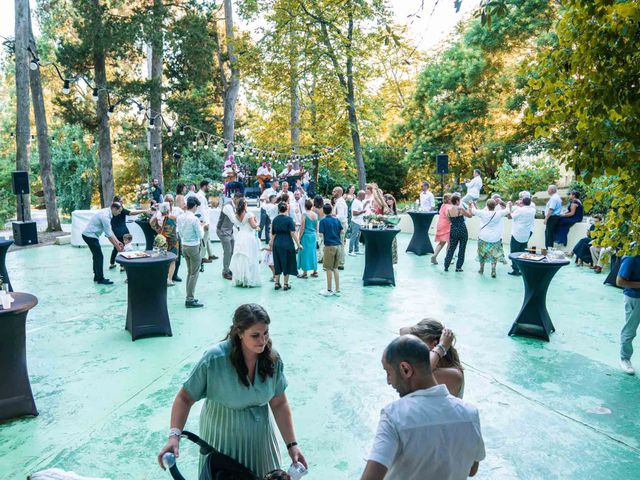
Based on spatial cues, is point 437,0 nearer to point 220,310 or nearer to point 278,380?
point 278,380

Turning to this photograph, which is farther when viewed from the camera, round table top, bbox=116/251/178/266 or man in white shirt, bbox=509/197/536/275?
man in white shirt, bbox=509/197/536/275

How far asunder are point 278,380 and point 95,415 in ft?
8.82

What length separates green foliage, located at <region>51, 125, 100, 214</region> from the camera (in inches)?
1088

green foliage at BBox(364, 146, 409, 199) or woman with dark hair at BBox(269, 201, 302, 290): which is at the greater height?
green foliage at BBox(364, 146, 409, 199)

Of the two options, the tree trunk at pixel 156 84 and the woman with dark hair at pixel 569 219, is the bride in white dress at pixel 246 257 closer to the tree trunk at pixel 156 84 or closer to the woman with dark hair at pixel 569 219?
the woman with dark hair at pixel 569 219

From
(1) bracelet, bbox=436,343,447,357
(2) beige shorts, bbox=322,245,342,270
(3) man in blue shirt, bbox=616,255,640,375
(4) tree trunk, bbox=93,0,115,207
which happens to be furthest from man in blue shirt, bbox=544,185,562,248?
(4) tree trunk, bbox=93,0,115,207

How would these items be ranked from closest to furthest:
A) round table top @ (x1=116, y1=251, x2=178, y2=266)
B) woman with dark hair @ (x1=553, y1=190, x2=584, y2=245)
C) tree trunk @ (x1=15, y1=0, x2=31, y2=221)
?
1. round table top @ (x1=116, y1=251, x2=178, y2=266)
2. woman with dark hair @ (x1=553, y1=190, x2=584, y2=245)
3. tree trunk @ (x1=15, y1=0, x2=31, y2=221)

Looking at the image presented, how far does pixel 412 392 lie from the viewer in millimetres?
1979

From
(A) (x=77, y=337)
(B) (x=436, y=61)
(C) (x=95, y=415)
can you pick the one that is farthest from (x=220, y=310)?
(B) (x=436, y=61)

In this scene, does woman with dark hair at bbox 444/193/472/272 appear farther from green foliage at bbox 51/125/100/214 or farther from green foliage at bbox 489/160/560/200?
green foliage at bbox 51/125/100/214

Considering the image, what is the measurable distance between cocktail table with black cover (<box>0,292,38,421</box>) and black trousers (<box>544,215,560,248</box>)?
11131mm

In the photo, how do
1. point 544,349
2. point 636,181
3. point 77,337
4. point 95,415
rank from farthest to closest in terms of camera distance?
point 77,337, point 544,349, point 95,415, point 636,181

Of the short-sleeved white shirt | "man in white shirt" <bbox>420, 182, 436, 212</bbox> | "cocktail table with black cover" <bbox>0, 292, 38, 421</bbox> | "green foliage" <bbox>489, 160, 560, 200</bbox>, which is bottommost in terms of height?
"cocktail table with black cover" <bbox>0, 292, 38, 421</bbox>

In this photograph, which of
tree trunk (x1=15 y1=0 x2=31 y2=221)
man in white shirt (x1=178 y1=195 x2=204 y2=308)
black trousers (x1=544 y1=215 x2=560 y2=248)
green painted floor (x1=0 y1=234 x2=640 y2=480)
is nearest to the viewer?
green painted floor (x1=0 y1=234 x2=640 y2=480)
